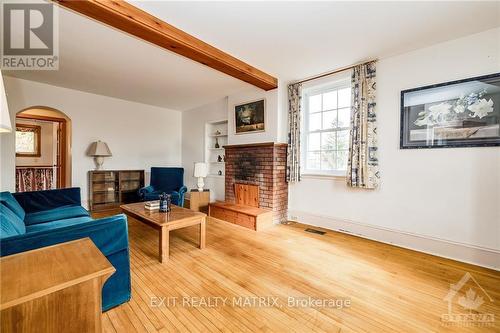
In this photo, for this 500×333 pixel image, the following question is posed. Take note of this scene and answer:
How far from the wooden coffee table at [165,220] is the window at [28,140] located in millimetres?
4883

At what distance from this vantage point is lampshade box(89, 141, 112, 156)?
448cm

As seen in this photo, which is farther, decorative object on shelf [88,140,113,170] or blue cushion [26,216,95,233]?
decorative object on shelf [88,140,113,170]

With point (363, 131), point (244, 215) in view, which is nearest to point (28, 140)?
point (244, 215)

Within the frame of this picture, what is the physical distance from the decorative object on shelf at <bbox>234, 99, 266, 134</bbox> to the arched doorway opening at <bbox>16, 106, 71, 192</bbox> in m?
3.87

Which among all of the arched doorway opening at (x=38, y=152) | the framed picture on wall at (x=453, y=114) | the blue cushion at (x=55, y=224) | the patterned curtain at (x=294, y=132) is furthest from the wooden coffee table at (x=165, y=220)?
the arched doorway opening at (x=38, y=152)

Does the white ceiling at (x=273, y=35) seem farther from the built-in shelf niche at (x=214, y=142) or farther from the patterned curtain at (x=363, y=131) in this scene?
the built-in shelf niche at (x=214, y=142)

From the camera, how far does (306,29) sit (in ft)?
7.71

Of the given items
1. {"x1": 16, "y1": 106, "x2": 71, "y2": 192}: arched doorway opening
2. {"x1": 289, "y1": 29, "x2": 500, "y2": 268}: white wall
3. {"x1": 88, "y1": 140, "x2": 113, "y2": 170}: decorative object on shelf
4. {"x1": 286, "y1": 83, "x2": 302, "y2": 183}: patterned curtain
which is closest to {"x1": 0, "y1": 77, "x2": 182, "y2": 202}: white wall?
{"x1": 88, "y1": 140, "x2": 113, "y2": 170}: decorative object on shelf

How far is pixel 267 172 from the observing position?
3.86m

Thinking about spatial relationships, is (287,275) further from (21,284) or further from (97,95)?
(97,95)

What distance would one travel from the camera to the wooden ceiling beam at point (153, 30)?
6.26 feet

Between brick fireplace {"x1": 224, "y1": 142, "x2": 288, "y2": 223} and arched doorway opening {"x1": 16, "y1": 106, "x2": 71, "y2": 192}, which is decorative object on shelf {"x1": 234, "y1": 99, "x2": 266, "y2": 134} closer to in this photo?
brick fireplace {"x1": 224, "y1": 142, "x2": 288, "y2": 223}

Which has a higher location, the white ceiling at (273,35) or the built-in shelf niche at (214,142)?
the white ceiling at (273,35)

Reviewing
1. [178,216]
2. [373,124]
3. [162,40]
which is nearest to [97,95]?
[162,40]
